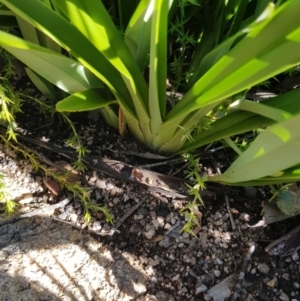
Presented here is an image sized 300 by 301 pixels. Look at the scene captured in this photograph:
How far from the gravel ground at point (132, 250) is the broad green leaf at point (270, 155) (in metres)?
0.13

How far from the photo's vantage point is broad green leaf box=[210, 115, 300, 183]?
2.30ft

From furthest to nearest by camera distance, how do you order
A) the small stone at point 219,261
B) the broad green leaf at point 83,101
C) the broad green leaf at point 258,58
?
the small stone at point 219,261 → the broad green leaf at point 83,101 → the broad green leaf at point 258,58

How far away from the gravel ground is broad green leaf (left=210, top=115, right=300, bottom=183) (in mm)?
133

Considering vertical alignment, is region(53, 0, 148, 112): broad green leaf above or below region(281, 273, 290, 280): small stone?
above

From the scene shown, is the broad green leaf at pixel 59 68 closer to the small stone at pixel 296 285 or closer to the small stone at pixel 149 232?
the small stone at pixel 149 232

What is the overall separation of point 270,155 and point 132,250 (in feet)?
1.08

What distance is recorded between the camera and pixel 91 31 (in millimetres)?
658

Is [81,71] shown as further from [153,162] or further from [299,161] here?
[299,161]

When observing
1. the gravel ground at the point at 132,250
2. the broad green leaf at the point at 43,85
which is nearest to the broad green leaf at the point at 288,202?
the gravel ground at the point at 132,250

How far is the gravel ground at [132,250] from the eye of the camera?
2.79 feet

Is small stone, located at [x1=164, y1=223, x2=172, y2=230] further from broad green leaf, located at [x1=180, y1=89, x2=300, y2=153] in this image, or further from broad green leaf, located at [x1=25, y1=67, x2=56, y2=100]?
broad green leaf, located at [x1=25, y1=67, x2=56, y2=100]

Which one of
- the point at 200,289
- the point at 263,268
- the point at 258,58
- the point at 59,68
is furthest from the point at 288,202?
the point at 59,68

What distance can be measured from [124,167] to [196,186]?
6.0 inches

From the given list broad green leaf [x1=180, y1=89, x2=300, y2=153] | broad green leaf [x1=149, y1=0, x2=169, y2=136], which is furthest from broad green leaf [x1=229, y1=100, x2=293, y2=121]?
broad green leaf [x1=149, y1=0, x2=169, y2=136]
